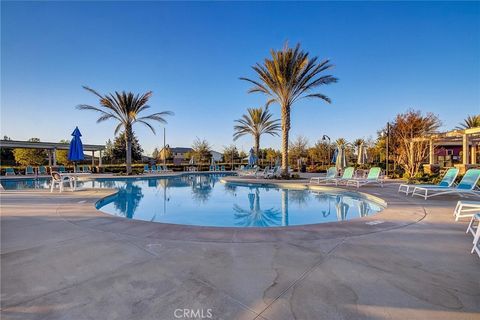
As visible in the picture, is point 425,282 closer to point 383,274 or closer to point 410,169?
point 383,274

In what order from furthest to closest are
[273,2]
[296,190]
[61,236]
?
1. [296,190]
2. [273,2]
3. [61,236]

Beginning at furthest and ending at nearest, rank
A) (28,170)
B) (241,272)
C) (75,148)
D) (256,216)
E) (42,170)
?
(42,170) → (28,170) → (75,148) → (256,216) → (241,272)

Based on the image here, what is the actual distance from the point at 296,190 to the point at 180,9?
11282mm

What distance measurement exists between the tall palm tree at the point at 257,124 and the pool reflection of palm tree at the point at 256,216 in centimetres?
1834

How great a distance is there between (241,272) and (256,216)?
208 inches

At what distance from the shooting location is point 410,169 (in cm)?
1694

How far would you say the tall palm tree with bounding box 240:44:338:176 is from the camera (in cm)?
1591

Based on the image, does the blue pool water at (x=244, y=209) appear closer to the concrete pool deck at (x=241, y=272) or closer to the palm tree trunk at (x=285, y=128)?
the concrete pool deck at (x=241, y=272)

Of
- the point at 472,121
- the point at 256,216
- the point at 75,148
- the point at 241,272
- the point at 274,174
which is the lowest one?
the point at 256,216

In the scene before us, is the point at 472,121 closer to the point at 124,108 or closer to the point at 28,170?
the point at 124,108

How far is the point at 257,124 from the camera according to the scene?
91.4 feet

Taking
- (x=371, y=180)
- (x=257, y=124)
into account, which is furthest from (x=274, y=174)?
(x=257, y=124)

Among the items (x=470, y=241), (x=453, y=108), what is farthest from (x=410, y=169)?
(x=470, y=241)

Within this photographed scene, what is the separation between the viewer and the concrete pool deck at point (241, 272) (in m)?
2.28
